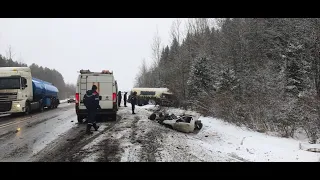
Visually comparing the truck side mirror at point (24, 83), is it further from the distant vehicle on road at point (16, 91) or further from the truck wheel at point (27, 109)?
the truck wheel at point (27, 109)

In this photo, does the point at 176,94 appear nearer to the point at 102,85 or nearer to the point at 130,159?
the point at 102,85

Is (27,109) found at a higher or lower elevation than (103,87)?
lower

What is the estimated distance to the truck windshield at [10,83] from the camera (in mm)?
22578

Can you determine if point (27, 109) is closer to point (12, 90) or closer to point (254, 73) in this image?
point (12, 90)

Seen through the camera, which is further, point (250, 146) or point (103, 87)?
point (103, 87)

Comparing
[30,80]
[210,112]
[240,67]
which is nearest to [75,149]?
[210,112]

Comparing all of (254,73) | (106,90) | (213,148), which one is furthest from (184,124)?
(254,73)

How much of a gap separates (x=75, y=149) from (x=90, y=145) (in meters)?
0.69

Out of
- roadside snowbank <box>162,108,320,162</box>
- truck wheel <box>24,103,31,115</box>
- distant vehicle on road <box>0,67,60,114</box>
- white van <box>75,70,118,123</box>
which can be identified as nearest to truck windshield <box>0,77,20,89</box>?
distant vehicle on road <box>0,67,60,114</box>

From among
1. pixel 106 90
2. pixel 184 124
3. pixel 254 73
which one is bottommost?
pixel 184 124

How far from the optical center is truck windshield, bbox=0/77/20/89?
2258 cm

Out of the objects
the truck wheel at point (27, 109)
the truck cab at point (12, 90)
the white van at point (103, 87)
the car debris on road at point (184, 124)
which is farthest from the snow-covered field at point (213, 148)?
the truck wheel at point (27, 109)

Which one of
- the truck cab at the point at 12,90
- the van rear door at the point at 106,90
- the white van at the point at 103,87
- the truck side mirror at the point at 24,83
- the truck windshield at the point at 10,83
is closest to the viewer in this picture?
the white van at the point at 103,87

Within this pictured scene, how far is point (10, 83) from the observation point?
22.8 m
